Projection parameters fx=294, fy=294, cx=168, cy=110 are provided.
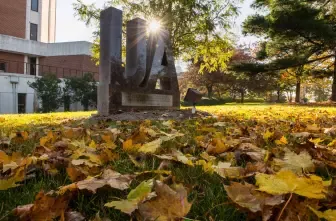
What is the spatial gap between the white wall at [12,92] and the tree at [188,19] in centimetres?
786

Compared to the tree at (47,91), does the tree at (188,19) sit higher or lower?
higher

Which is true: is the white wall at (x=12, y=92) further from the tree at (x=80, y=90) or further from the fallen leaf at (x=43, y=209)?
the fallen leaf at (x=43, y=209)

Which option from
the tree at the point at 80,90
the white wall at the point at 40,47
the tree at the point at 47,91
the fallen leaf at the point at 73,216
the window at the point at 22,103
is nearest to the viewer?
the fallen leaf at the point at 73,216

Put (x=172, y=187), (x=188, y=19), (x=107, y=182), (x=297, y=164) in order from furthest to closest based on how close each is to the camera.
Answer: (x=188, y=19) < (x=297, y=164) < (x=107, y=182) < (x=172, y=187)

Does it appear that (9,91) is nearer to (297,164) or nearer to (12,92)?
(12,92)

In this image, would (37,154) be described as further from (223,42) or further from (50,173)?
(223,42)

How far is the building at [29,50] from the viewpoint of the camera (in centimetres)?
2327

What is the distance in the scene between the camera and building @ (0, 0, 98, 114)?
23.3m

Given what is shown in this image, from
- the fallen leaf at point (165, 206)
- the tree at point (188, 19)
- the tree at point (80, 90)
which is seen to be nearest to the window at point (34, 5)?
the tree at point (80, 90)

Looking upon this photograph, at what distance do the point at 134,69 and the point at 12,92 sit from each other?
18128mm

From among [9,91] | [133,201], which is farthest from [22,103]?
[133,201]

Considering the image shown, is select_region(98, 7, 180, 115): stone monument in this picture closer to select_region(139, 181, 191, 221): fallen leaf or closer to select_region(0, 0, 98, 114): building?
select_region(139, 181, 191, 221): fallen leaf

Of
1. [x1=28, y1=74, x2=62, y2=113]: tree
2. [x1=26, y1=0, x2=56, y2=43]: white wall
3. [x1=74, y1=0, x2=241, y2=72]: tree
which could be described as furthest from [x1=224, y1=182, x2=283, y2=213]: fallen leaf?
[x1=26, y1=0, x2=56, y2=43]: white wall

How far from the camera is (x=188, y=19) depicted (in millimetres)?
16516
